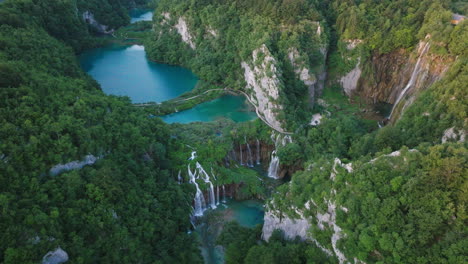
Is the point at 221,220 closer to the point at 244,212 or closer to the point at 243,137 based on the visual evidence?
the point at 244,212

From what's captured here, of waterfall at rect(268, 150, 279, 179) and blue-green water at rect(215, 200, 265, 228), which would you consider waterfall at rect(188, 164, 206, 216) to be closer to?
blue-green water at rect(215, 200, 265, 228)

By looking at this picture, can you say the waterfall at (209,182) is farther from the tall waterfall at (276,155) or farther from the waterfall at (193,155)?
the tall waterfall at (276,155)

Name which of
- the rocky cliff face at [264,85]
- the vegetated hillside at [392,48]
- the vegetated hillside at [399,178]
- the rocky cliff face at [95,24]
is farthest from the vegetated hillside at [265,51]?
the rocky cliff face at [95,24]

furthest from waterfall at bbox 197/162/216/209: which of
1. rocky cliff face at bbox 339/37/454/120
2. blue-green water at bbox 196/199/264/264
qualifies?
rocky cliff face at bbox 339/37/454/120

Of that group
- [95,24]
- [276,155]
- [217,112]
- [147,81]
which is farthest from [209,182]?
[95,24]

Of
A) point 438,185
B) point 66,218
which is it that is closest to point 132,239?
point 66,218

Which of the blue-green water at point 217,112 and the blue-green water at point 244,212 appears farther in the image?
the blue-green water at point 217,112
